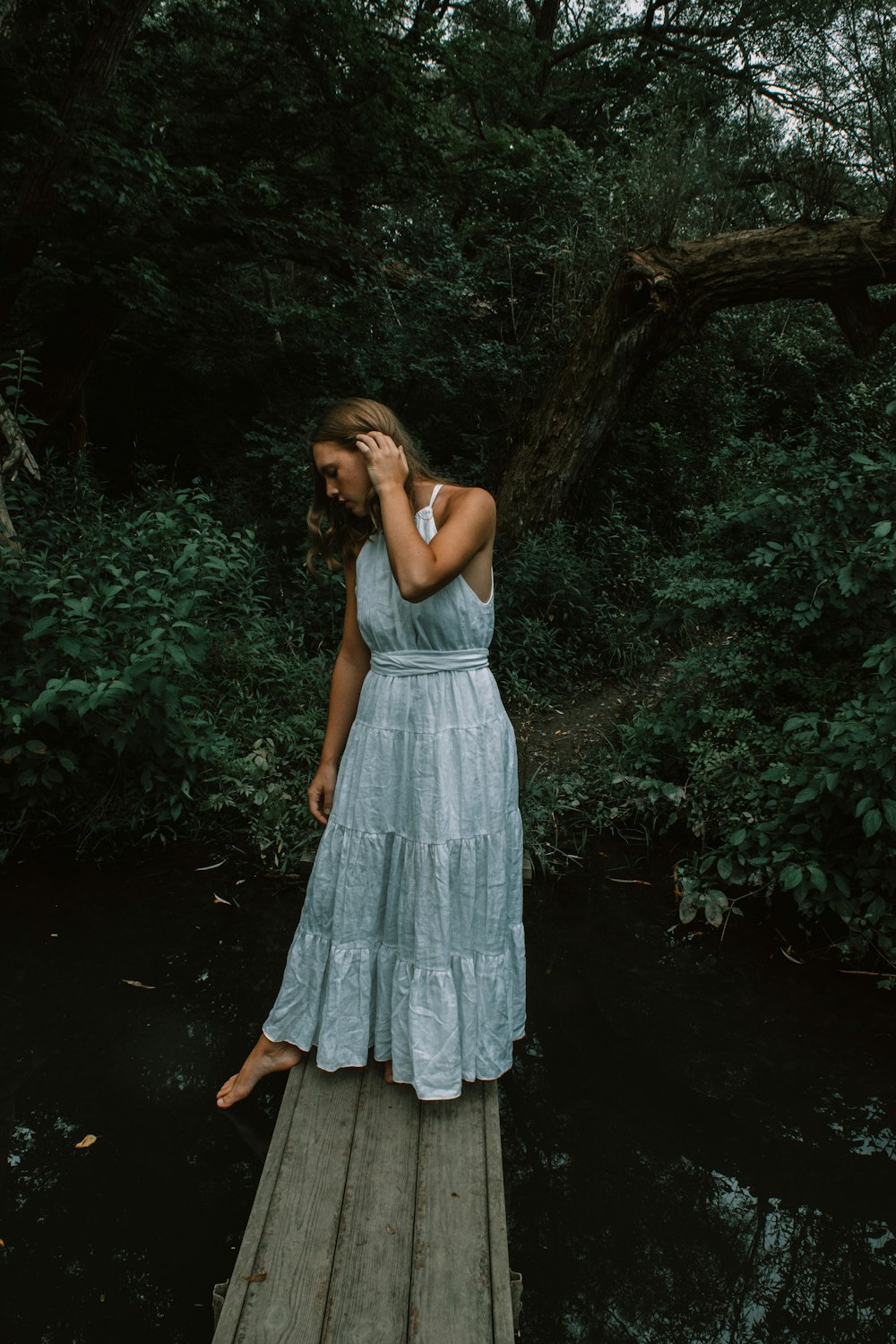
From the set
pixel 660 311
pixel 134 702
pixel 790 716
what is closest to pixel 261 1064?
pixel 134 702

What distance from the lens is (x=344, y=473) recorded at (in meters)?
2.10

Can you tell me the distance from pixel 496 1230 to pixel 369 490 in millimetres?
1754

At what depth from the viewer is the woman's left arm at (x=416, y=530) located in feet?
6.26

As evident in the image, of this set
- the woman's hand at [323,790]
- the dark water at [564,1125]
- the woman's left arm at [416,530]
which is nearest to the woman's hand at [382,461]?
the woman's left arm at [416,530]

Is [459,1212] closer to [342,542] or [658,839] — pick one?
[342,542]

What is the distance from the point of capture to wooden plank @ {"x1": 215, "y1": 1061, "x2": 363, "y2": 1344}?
5.48ft

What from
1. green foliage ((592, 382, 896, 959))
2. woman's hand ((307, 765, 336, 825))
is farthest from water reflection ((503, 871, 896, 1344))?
woman's hand ((307, 765, 336, 825))

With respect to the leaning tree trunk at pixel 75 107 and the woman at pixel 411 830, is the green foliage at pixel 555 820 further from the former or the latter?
the leaning tree trunk at pixel 75 107

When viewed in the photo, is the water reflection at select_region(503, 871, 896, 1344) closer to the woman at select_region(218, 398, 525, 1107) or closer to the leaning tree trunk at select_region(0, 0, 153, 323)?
the woman at select_region(218, 398, 525, 1107)

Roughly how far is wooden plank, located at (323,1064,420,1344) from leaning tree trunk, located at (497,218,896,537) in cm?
544

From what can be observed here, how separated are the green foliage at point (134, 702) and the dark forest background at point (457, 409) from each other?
0.09ft

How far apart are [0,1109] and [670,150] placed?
28.0 feet

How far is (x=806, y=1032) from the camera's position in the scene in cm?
319

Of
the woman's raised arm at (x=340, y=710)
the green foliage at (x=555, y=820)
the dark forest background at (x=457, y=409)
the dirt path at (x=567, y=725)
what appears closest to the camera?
the woman's raised arm at (x=340, y=710)
